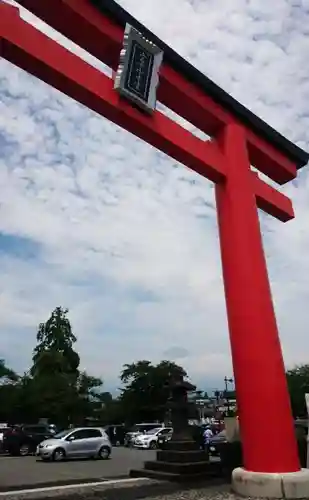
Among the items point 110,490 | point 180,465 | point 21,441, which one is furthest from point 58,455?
point 110,490

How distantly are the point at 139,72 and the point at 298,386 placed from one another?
4231 centimetres

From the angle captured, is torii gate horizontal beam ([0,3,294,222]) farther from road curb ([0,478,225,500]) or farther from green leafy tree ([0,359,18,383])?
green leafy tree ([0,359,18,383])

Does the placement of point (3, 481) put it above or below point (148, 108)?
below

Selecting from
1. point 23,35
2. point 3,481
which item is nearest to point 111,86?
point 23,35

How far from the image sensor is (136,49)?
8570 millimetres

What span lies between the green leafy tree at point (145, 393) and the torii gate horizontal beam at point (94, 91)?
36.8 m

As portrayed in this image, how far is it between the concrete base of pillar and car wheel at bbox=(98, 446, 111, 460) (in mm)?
12043

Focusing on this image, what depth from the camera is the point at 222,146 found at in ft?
32.7

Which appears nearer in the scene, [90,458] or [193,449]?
[193,449]

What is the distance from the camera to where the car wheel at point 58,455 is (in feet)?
57.5

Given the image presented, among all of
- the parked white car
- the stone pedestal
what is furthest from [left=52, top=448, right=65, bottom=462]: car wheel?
the parked white car

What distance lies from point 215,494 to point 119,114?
21.0 ft

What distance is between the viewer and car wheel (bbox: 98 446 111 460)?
61.4ft

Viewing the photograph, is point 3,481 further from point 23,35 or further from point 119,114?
point 23,35
